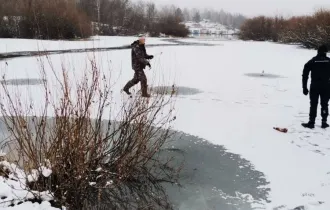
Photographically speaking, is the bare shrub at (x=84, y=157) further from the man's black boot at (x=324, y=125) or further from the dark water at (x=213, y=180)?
the man's black boot at (x=324, y=125)

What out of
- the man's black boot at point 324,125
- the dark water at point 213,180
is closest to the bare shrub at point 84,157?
the dark water at point 213,180

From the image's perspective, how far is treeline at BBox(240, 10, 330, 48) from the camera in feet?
87.2

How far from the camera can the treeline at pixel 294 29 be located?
26581 millimetres

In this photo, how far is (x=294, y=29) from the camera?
34.3m

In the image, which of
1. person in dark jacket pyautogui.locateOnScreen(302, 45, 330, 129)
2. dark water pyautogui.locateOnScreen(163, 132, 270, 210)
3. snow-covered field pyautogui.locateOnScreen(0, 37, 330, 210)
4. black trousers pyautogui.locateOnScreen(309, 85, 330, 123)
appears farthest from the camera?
black trousers pyautogui.locateOnScreen(309, 85, 330, 123)

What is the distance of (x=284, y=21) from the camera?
46438mm

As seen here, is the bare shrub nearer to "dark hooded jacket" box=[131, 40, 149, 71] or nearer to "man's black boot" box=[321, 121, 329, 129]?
"man's black boot" box=[321, 121, 329, 129]

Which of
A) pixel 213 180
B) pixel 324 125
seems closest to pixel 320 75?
pixel 324 125

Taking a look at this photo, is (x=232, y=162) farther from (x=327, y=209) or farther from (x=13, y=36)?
(x=13, y=36)

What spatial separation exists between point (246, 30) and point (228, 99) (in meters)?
39.9

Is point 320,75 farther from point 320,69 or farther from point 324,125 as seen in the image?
point 324,125

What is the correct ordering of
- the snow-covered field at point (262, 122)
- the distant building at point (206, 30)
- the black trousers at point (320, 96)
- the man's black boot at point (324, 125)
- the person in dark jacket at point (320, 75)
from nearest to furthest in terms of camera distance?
A: the snow-covered field at point (262, 122) < the person in dark jacket at point (320, 75) < the black trousers at point (320, 96) < the man's black boot at point (324, 125) < the distant building at point (206, 30)

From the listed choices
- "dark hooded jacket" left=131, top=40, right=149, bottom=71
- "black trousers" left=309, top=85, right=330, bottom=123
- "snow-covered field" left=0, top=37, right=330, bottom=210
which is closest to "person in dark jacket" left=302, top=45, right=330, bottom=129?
"black trousers" left=309, top=85, right=330, bottom=123

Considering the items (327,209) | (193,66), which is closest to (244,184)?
(327,209)
